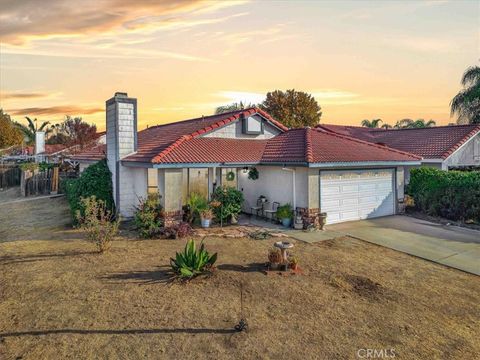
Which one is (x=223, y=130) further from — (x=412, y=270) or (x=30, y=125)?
(x=30, y=125)

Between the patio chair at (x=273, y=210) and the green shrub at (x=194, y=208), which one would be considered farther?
the patio chair at (x=273, y=210)

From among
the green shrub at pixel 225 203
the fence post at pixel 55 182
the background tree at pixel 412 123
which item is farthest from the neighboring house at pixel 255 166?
the background tree at pixel 412 123

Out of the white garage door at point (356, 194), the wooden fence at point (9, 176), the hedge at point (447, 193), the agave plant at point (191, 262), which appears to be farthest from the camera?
the wooden fence at point (9, 176)

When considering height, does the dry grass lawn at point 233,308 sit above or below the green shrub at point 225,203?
below

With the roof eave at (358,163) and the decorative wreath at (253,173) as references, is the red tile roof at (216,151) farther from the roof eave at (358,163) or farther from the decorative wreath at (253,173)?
the roof eave at (358,163)

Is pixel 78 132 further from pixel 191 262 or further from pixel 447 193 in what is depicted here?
pixel 447 193

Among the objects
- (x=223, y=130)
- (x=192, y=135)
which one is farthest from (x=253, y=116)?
(x=192, y=135)
